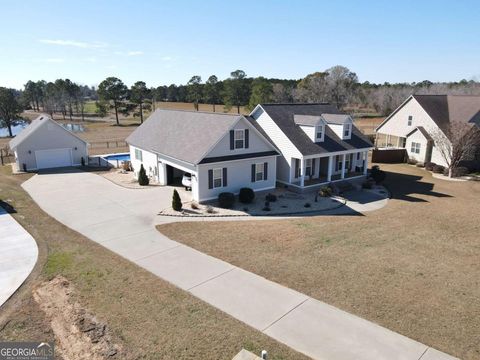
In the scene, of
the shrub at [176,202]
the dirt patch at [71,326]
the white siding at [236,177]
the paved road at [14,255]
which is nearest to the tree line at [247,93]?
the white siding at [236,177]

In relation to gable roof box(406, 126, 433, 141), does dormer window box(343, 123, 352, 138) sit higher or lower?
higher

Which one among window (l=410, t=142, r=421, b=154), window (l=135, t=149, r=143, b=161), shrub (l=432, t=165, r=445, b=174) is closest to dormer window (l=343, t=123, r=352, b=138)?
shrub (l=432, t=165, r=445, b=174)

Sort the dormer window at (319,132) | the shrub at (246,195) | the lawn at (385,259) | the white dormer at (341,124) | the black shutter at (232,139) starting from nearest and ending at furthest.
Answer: the lawn at (385,259), the shrub at (246,195), the black shutter at (232,139), the dormer window at (319,132), the white dormer at (341,124)

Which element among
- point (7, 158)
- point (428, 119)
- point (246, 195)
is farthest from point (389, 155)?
point (7, 158)

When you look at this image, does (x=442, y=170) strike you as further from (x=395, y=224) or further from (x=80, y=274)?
(x=80, y=274)

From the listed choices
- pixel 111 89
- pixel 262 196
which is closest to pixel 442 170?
pixel 262 196

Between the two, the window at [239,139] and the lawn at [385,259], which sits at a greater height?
the window at [239,139]

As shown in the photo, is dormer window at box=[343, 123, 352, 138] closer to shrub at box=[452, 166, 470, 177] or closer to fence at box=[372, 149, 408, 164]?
fence at box=[372, 149, 408, 164]

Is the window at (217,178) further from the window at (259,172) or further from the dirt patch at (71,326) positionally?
the dirt patch at (71,326)
